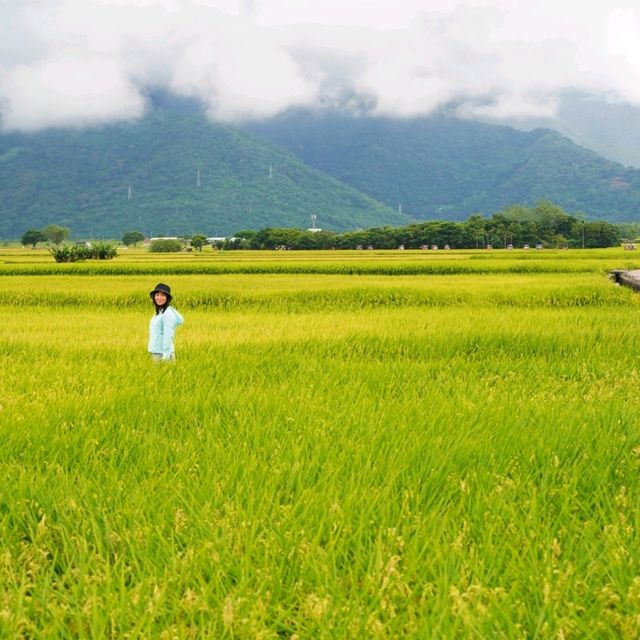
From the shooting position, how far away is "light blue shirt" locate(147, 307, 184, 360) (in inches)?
303

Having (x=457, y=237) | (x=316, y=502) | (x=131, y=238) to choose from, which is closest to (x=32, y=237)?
(x=131, y=238)

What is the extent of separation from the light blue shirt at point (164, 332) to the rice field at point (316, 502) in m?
0.32

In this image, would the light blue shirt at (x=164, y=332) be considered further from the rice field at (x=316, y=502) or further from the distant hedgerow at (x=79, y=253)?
the distant hedgerow at (x=79, y=253)

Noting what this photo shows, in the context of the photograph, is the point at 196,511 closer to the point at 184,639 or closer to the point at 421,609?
the point at 184,639

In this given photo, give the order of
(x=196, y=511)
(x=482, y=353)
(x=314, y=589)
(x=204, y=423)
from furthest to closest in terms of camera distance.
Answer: (x=482, y=353)
(x=204, y=423)
(x=196, y=511)
(x=314, y=589)

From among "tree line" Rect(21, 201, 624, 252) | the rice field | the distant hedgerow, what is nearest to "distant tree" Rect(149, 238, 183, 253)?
"tree line" Rect(21, 201, 624, 252)

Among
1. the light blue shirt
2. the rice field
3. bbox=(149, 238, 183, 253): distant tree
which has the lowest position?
the rice field

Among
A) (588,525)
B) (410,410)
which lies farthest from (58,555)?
(410,410)

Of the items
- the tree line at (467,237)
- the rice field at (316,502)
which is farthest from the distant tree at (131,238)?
the rice field at (316,502)

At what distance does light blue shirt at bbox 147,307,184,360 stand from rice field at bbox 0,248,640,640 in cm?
32

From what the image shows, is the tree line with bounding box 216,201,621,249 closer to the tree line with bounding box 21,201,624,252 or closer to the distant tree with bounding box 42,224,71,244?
the tree line with bounding box 21,201,624,252

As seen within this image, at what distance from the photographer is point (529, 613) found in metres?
2.18

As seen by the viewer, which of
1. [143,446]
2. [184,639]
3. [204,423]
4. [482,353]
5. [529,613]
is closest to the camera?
[184,639]

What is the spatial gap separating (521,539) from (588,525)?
0.30 metres
